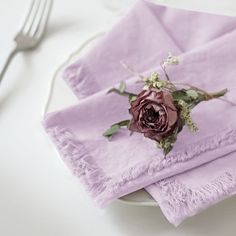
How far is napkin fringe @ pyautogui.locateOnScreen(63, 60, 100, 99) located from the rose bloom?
0.46ft

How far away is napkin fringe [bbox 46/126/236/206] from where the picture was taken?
579 millimetres

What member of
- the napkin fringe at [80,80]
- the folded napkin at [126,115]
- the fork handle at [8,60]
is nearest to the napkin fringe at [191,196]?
Result: the folded napkin at [126,115]

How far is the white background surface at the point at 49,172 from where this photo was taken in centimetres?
60

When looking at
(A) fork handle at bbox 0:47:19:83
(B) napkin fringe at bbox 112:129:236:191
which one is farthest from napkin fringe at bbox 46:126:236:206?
(A) fork handle at bbox 0:47:19:83

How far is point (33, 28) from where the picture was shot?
826 mm

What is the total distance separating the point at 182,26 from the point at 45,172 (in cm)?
25

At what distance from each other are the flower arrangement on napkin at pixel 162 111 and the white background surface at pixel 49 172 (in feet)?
0.27

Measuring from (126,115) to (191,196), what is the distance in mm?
136

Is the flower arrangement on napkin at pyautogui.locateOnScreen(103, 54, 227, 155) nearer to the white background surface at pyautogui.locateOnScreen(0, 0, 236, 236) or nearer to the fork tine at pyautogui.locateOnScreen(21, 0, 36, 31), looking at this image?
the white background surface at pyautogui.locateOnScreen(0, 0, 236, 236)

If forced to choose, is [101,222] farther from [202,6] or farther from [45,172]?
[202,6]

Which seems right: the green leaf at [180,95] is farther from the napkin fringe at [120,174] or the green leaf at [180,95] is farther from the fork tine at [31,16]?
the fork tine at [31,16]

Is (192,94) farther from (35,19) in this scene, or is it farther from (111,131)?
(35,19)

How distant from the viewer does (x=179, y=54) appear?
0.71 m

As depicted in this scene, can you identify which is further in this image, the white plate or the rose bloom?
the white plate
